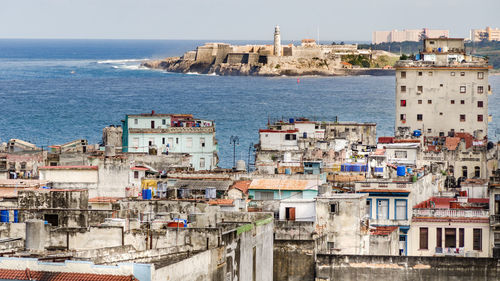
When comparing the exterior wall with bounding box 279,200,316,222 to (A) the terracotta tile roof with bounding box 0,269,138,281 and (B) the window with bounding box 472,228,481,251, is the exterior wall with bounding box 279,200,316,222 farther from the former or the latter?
(A) the terracotta tile roof with bounding box 0,269,138,281

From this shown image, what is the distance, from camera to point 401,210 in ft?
148

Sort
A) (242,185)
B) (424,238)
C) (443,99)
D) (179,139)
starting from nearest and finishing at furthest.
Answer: (424,238), (242,185), (179,139), (443,99)

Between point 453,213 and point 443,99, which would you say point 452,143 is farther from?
point 453,213

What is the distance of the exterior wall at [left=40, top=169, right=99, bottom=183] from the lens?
4634 centimetres

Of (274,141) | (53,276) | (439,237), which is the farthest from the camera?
(274,141)

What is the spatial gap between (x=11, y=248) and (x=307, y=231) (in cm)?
1171

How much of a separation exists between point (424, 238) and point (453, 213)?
1.41 meters

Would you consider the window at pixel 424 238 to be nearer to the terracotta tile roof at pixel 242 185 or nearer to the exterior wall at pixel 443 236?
the exterior wall at pixel 443 236

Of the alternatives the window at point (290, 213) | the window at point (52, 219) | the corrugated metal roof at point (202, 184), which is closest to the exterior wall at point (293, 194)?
the corrugated metal roof at point (202, 184)

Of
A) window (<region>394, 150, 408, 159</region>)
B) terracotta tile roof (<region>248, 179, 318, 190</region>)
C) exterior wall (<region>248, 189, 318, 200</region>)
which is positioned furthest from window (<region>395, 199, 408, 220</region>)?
window (<region>394, 150, 408, 159</region>)

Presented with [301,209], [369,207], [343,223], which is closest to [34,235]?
[301,209]

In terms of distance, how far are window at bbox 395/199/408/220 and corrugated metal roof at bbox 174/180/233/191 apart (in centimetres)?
646

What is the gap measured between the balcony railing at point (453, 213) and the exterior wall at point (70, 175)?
39.6 ft

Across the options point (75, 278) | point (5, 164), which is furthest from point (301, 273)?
point (5, 164)
